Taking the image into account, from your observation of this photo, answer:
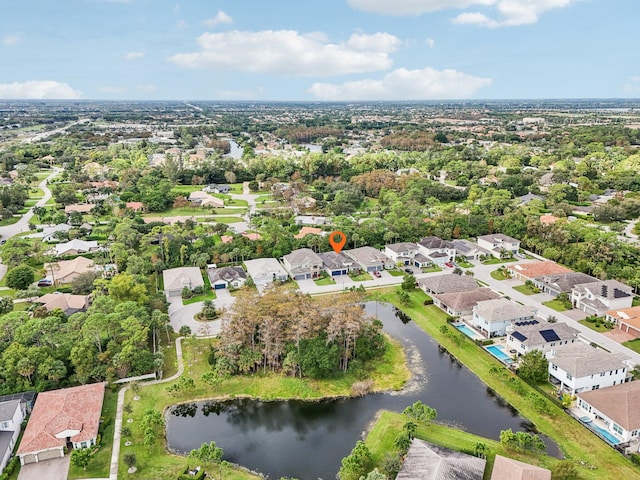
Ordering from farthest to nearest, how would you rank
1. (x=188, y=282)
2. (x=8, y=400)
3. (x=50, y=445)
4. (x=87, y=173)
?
1. (x=87, y=173)
2. (x=188, y=282)
3. (x=8, y=400)
4. (x=50, y=445)

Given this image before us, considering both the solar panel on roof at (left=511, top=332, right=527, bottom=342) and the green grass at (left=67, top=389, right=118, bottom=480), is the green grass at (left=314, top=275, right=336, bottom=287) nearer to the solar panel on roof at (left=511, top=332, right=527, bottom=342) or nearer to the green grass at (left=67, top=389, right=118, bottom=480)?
the solar panel on roof at (left=511, top=332, right=527, bottom=342)

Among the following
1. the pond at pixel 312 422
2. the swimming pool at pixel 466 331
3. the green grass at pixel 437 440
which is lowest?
the pond at pixel 312 422

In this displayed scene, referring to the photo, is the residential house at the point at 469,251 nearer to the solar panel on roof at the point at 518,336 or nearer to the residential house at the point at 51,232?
the solar panel on roof at the point at 518,336

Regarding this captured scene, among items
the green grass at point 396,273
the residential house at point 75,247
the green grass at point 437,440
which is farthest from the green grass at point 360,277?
the residential house at point 75,247

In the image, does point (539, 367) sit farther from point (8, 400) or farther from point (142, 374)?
point (8, 400)

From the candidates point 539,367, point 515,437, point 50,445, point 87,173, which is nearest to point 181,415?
point 50,445
